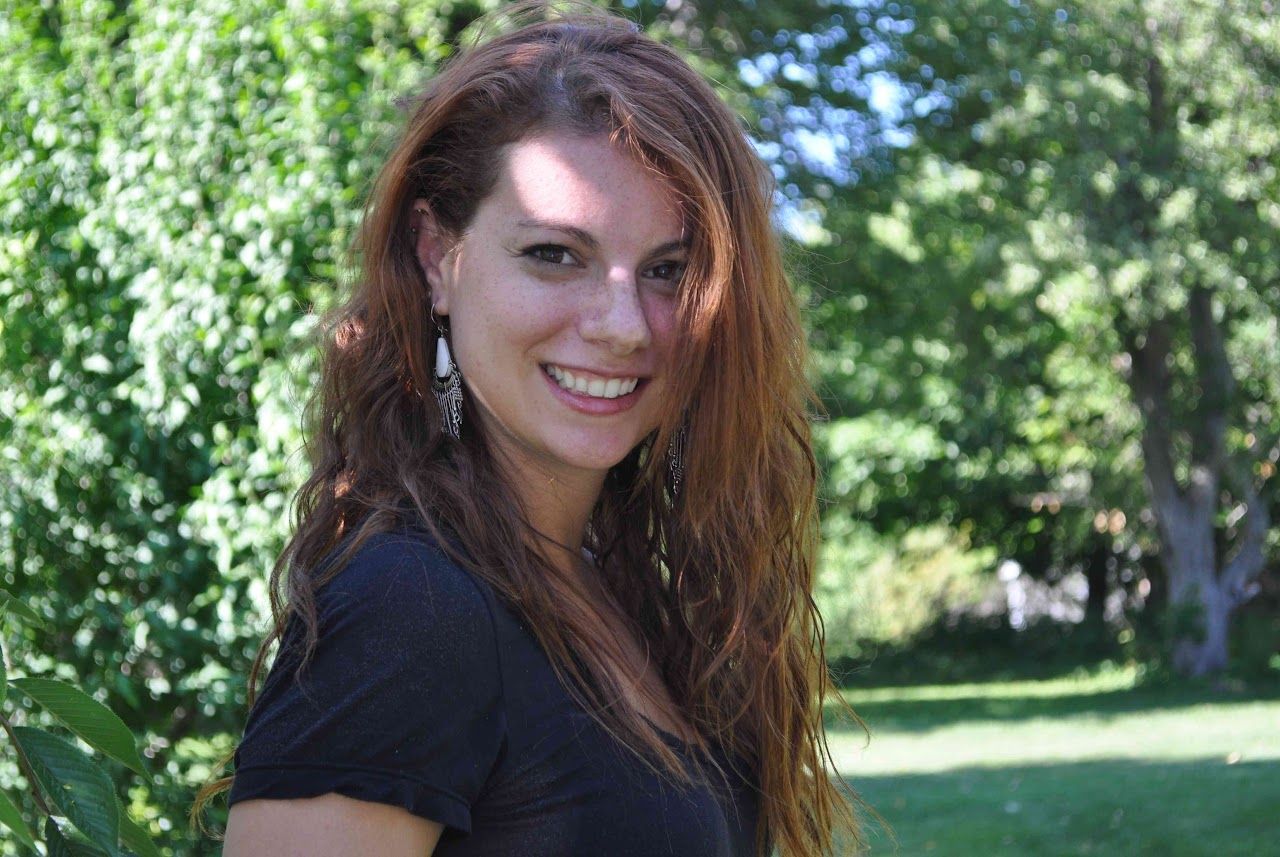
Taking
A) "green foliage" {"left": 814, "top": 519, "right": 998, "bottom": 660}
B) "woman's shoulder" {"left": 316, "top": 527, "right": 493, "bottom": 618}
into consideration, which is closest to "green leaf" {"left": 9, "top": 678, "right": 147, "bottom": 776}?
"woman's shoulder" {"left": 316, "top": 527, "right": 493, "bottom": 618}

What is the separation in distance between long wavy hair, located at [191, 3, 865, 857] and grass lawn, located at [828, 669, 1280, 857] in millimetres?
3108

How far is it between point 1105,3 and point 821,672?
12.6m

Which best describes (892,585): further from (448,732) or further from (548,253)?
(448,732)

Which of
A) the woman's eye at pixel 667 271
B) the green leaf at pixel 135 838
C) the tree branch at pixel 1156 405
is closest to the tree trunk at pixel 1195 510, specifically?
the tree branch at pixel 1156 405

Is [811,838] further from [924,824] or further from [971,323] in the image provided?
[971,323]

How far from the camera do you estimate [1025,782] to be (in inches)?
400

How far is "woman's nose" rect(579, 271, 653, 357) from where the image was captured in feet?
5.36

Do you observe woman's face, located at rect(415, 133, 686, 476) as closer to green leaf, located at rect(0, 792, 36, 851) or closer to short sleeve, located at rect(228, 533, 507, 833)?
short sleeve, located at rect(228, 533, 507, 833)

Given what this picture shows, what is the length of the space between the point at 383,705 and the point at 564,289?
0.56 meters

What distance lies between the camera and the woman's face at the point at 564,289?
1.63 m

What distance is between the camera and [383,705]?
4.13 feet

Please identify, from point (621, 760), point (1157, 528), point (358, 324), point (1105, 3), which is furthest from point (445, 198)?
point (1157, 528)

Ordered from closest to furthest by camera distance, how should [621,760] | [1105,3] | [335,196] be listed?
[621,760] < [335,196] < [1105,3]

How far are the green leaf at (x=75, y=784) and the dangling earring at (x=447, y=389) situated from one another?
53cm
